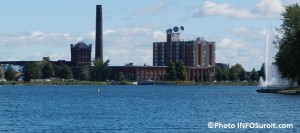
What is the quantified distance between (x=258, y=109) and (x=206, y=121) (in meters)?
17.6

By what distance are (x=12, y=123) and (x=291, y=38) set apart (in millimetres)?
69215

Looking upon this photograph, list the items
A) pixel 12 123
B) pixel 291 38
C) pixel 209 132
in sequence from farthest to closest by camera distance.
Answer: pixel 291 38
pixel 12 123
pixel 209 132

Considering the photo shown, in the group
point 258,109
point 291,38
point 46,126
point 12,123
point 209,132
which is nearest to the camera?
point 209,132

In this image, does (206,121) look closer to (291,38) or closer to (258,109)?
(258,109)

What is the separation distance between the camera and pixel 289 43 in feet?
379

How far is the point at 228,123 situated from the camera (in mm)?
56344

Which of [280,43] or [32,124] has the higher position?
[280,43]

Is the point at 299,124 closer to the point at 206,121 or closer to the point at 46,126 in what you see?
the point at 206,121

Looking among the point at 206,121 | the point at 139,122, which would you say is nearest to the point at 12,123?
the point at 139,122

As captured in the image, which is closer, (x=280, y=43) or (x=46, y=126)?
(x=46, y=126)

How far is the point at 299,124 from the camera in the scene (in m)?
54.4

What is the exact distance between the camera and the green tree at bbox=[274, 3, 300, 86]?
367 ft

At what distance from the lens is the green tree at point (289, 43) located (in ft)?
367

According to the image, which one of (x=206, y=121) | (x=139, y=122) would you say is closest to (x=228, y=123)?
(x=206, y=121)
